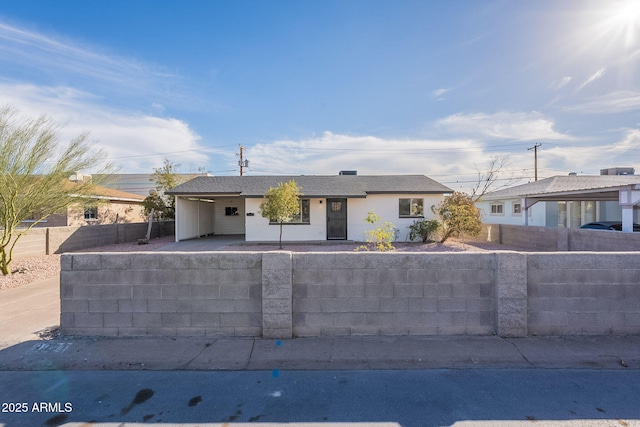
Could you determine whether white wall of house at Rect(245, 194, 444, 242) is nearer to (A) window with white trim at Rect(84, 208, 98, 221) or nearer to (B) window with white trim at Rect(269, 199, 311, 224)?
(B) window with white trim at Rect(269, 199, 311, 224)

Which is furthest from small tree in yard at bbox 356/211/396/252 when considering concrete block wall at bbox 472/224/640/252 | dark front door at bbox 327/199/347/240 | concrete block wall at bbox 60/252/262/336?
concrete block wall at bbox 472/224/640/252

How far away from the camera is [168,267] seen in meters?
4.33

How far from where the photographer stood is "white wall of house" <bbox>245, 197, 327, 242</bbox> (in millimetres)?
15703

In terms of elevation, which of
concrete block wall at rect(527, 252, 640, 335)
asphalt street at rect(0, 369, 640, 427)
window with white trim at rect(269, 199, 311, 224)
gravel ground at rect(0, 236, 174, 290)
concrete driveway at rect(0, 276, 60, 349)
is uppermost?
window with white trim at rect(269, 199, 311, 224)

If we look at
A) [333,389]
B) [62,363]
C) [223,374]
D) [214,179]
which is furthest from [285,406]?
[214,179]

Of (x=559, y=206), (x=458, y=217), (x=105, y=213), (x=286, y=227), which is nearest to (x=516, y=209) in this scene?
(x=559, y=206)

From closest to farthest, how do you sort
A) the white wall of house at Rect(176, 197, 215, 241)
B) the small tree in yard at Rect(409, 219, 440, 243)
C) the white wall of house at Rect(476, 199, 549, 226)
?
the small tree in yard at Rect(409, 219, 440, 243) < the white wall of house at Rect(176, 197, 215, 241) < the white wall of house at Rect(476, 199, 549, 226)

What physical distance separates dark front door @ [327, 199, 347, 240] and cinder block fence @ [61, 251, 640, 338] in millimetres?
11712

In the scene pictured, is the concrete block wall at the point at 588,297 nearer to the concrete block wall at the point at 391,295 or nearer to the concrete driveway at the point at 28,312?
the concrete block wall at the point at 391,295

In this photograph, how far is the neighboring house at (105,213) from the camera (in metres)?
16.7

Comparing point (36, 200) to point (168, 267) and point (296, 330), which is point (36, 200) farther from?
point (296, 330)

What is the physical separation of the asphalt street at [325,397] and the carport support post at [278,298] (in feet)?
2.62

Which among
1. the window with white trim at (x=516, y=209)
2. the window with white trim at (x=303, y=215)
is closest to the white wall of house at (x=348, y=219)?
the window with white trim at (x=303, y=215)

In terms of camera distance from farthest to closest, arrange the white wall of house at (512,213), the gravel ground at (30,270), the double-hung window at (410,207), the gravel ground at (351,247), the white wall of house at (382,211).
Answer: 1. the white wall of house at (512,213)
2. the double-hung window at (410,207)
3. the white wall of house at (382,211)
4. the gravel ground at (351,247)
5. the gravel ground at (30,270)
